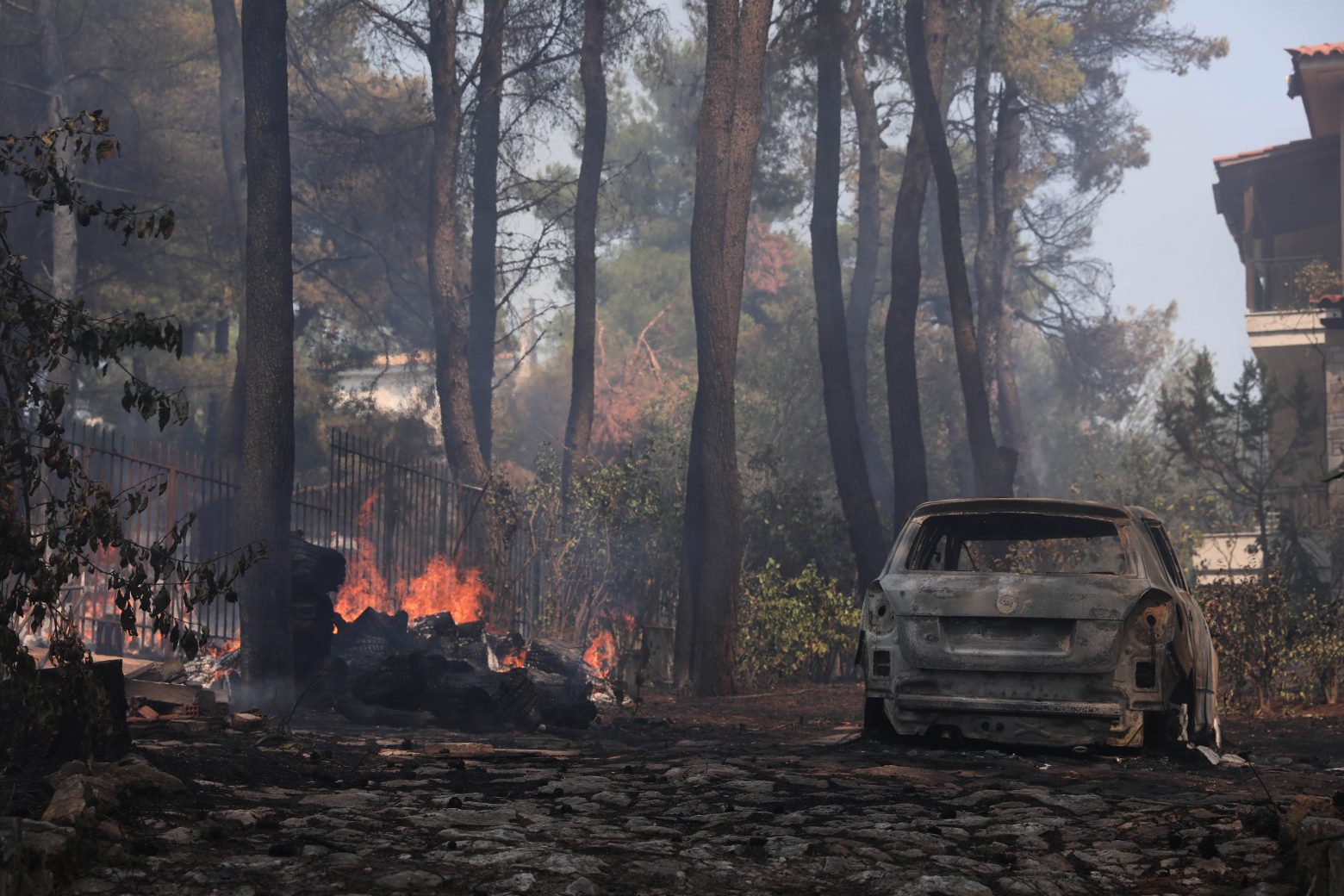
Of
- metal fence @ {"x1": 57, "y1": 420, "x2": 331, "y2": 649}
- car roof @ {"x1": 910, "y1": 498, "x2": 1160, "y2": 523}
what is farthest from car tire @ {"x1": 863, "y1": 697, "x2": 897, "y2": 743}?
metal fence @ {"x1": 57, "y1": 420, "x2": 331, "y2": 649}

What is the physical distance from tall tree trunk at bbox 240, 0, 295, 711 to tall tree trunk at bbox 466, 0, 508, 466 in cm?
1553

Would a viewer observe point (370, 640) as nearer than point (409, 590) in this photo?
Yes

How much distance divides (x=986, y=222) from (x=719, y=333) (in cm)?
2020

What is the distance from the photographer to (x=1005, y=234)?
40.6 meters

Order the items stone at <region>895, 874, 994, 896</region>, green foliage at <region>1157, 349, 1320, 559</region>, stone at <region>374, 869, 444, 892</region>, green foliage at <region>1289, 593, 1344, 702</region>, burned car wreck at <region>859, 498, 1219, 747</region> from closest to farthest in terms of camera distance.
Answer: stone at <region>374, 869, 444, 892</region>, stone at <region>895, 874, 994, 896</region>, burned car wreck at <region>859, 498, 1219, 747</region>, green foliage at <region>1289, 593, 1344, 702</region>, green foliage at <region>1157, 349, 1320, 559</region>

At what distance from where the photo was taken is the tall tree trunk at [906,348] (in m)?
21.6

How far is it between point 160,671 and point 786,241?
4905cm

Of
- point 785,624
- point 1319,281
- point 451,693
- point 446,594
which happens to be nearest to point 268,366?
point 451,693

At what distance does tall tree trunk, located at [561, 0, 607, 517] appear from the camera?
26.7 meters

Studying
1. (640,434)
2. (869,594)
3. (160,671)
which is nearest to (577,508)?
(160,671)

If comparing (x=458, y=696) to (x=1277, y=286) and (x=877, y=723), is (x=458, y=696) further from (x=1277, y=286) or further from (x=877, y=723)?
(x=1277, y=286)

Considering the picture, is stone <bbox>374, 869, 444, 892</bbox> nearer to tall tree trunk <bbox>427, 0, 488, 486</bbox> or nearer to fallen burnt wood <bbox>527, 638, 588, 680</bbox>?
fallen burnt wood <bbox>527, 638, 588, 680</bbox>

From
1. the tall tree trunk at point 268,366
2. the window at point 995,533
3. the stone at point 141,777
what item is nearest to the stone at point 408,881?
the stone at point 141,777

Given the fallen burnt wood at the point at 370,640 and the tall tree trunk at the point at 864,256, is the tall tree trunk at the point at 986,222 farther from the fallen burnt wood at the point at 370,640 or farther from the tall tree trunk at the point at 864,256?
the fallen burnt wood at the point at 370,640
